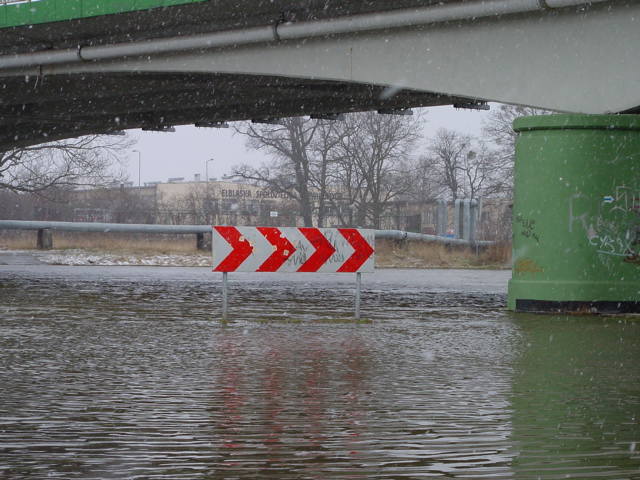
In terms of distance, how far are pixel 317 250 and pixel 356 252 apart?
58cm

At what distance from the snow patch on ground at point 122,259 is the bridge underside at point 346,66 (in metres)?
5.31

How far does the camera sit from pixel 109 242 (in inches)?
1770

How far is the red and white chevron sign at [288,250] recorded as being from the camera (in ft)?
47.5

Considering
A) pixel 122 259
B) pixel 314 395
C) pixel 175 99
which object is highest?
pixel 175 99

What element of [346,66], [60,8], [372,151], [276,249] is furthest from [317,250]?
[372,151]

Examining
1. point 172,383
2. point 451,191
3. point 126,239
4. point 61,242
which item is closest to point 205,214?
point 126,239

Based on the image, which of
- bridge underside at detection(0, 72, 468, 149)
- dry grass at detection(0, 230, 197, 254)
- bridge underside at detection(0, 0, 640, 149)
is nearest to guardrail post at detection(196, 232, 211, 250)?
dry grass at detection(0, 230, 197, 254)

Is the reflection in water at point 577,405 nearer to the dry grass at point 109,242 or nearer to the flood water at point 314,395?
the flood water at point 314,395

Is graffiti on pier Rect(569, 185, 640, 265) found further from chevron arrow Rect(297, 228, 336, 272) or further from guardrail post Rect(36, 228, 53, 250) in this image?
guardrail post Rect(36, 228, 53, 250)

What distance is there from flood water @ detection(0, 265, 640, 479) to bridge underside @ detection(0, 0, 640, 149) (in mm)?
3832

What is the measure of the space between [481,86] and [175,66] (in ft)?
25.4

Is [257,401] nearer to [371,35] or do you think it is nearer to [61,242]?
[371,35]

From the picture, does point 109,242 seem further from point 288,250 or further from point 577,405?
point 577,405

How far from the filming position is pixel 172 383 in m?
8.27
